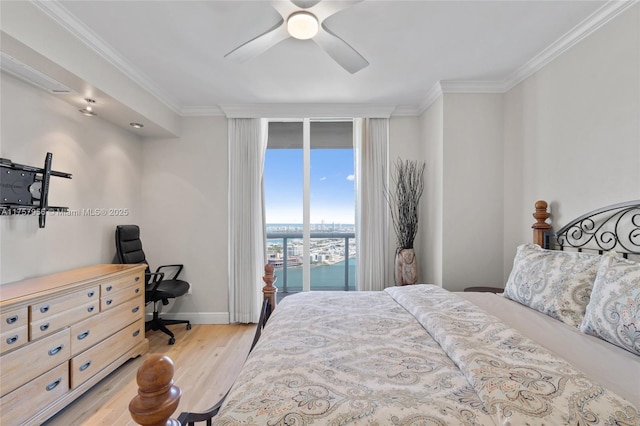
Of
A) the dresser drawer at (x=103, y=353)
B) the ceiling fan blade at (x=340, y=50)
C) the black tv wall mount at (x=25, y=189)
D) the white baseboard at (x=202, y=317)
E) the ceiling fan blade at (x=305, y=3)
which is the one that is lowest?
the white baseboard at (x=202, y=317)

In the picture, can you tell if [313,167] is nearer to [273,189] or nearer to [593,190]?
[273,189]

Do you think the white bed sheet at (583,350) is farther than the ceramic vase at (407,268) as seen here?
No

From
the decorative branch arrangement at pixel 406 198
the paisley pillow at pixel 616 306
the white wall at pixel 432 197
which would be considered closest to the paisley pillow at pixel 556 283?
the paisley pillow at pixel 616 306

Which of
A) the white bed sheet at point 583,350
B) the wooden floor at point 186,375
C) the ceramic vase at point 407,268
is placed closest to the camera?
the white bed sheet at point 583,350

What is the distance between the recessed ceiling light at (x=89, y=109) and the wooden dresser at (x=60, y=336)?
57.3 inches

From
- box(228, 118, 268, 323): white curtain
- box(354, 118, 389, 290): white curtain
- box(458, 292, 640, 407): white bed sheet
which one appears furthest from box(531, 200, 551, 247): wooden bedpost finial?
box(228, 118, 268, 323): white curtain

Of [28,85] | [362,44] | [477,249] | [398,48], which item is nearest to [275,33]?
[362,44]

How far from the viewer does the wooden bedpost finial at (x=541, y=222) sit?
2.27 m

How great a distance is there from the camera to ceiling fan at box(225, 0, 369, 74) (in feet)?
5.32

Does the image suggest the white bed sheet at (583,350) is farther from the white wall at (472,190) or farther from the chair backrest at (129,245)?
the chair backrest at (129,245)

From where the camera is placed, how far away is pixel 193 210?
3.57m

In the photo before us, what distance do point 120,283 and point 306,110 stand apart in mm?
2649

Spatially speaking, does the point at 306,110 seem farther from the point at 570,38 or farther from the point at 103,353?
the point at 103,353

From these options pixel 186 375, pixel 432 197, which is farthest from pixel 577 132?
pixel 186 375
